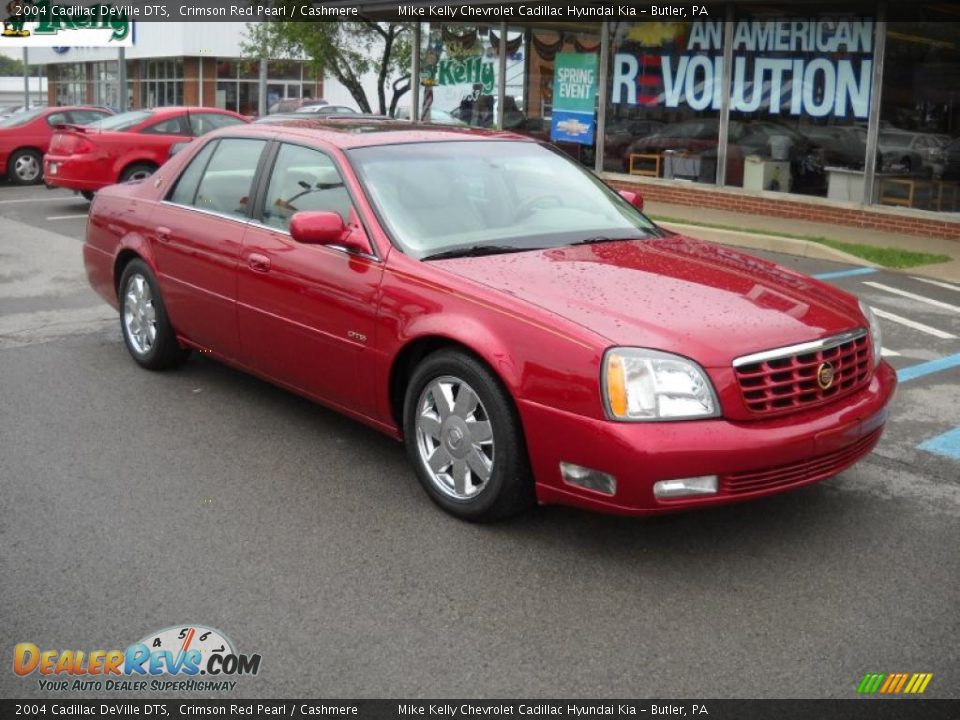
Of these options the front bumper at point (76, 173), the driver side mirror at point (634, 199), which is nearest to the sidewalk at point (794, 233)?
the driver side mirror at point (634, 199)

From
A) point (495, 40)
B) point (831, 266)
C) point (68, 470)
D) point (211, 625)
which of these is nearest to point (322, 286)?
point (68, 470)

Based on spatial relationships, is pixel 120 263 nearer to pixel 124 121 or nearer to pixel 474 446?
pixel 474 446

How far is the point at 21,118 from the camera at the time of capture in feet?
69.9

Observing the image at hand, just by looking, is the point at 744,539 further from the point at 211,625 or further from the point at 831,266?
the point at 831,266

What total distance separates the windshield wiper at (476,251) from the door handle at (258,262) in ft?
3.60

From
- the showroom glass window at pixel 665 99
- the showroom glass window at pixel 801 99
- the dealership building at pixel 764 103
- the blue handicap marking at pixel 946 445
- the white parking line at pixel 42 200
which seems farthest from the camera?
the white parking line at pixel 42 200

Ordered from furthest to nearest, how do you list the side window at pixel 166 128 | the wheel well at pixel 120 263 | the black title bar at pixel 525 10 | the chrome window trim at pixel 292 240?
the side window at pixel 166 128
the black title bar at pixel 525 10
the wheel well at pixel 120 263
the chrome window trim at pixel 292 240

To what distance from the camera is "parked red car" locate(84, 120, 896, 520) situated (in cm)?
413

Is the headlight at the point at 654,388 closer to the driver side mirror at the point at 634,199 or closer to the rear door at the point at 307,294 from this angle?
the rear door at the point at 307,294

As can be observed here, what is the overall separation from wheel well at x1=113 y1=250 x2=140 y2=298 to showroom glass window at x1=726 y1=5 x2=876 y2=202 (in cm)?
1041

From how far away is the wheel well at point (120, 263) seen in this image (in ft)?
23.4

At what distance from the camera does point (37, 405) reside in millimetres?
6461

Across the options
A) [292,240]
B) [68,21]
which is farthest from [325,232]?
[68,21]

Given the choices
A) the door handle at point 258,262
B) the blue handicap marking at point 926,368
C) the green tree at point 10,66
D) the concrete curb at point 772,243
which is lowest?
the blue handicap marking at point 926,368
